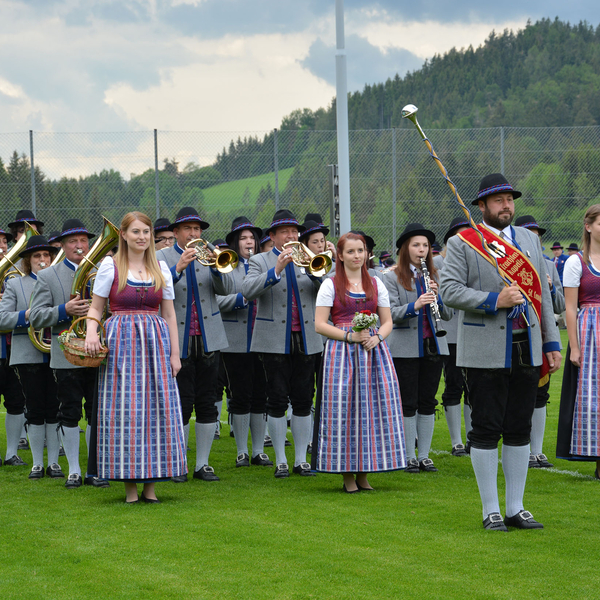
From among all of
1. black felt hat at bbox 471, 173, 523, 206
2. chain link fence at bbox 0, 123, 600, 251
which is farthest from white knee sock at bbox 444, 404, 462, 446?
chain link fence at bbox 0, 123, 600, 251

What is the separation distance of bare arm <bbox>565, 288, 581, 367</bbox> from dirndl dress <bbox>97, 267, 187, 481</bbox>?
11.2ft

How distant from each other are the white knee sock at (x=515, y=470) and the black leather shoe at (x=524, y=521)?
3cm

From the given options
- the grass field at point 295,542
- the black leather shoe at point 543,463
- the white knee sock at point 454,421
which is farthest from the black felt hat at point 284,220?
the black leather shoe at point 543,463

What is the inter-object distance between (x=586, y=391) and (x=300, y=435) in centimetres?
269

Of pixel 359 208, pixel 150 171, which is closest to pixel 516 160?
pixel 359 208

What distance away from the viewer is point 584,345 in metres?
7.36

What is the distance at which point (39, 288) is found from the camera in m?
7.58

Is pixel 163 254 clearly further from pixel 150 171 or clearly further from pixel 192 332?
pixel 150 171

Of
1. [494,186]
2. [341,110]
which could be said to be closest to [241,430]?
[494,186]

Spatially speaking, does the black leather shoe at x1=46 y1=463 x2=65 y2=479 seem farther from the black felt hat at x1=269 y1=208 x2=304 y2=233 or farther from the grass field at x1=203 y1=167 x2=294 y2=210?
the grass field at x1=203 y1=167 x2=294 y2=210

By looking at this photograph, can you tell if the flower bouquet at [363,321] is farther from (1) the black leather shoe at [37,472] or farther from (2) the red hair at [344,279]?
(1) the black leather shoe at [37,472]

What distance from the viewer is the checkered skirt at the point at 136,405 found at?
21.4ft

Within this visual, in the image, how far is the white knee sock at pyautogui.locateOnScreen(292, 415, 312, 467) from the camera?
8219 mm

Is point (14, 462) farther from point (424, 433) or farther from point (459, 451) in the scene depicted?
point (459, 451)
